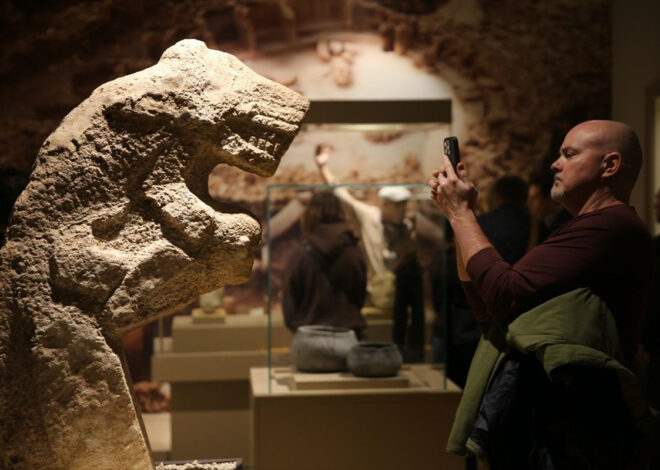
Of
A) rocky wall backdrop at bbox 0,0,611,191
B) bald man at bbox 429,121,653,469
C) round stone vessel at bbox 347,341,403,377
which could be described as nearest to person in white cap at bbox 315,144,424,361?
round stone vessel at bbox 347,341,403,377

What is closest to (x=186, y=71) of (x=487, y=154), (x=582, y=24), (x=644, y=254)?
(x=644, y=254)

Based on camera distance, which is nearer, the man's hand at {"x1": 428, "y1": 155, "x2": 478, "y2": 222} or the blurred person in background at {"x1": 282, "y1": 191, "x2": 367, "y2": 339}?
the man's hand at {"x1": 428, "y1": 155, "x2": 478, "y2": 222}

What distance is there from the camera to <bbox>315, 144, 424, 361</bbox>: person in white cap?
3453 mm

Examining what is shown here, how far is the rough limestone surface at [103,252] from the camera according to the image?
2.10 m

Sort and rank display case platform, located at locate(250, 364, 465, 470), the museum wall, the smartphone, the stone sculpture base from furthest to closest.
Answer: the museum wall < display case platform, located at locate(250, 364, 465, 470) < the stone sculpture base < the smartphone

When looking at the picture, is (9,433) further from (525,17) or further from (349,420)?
(525,17)

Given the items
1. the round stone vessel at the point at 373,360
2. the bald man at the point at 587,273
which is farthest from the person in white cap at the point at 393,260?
the bald man at the point at 587,273

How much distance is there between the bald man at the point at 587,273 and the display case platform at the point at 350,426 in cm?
118

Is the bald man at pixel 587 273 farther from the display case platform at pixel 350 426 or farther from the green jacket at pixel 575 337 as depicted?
the display case platform at pixel 350 426

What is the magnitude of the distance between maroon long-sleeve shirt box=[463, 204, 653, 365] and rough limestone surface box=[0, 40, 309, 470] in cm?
71

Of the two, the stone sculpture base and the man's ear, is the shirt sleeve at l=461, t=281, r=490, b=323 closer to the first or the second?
the man's ear

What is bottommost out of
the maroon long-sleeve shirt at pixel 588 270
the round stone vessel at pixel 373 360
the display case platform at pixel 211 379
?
the display case platform at pixel 211 379

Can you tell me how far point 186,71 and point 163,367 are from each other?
2.89m

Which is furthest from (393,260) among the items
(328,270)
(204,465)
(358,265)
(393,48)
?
(393,48)
